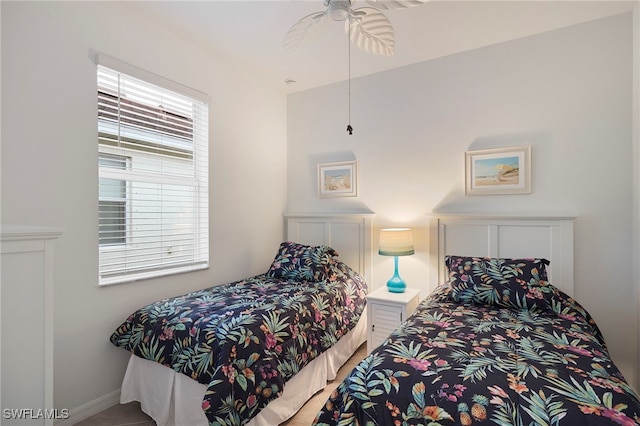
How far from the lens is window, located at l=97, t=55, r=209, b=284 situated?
2.15 meters

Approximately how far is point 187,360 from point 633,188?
3.09m

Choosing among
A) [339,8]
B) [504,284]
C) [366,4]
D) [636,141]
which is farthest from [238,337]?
[636,141]

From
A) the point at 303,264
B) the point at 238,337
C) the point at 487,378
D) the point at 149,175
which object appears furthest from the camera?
the point at 303,264

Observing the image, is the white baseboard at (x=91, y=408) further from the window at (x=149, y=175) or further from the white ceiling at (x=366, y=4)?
the white ceiling at (x=366, y=4)

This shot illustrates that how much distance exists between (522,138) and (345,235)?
1772 millimetres

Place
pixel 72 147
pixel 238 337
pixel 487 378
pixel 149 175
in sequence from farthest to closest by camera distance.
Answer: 1. pixel 149 175
2. pixel 72 147
3. pixel 238 337
4. pixel 487 378

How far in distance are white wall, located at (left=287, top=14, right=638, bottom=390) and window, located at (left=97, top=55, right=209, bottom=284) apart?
1.36 m

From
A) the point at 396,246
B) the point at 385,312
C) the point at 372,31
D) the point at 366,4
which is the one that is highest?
the point at 366,4

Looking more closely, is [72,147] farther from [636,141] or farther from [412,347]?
[636,141]

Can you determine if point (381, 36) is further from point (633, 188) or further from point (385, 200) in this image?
point (633, 188)

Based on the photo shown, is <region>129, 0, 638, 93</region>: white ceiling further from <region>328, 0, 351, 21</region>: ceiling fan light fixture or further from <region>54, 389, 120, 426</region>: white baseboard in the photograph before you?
<region>54, 389, 120, 426</region>: white baseboard

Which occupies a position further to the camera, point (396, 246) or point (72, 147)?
point (396, 246)

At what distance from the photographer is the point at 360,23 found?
5.55 ft

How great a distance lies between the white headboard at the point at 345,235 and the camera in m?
3.17
